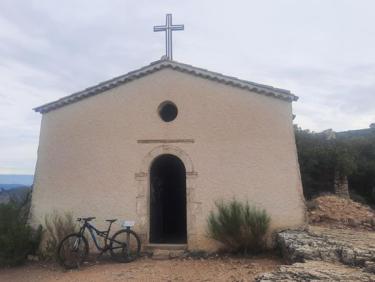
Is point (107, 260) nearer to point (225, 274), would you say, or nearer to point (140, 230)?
point (140, 230)

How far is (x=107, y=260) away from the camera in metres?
7.73

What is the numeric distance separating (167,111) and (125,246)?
3608 millimetres

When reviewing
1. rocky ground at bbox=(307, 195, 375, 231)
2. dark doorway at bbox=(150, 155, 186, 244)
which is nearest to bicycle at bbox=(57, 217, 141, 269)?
dark doorway at bbox=(150, 155, 186, 244)

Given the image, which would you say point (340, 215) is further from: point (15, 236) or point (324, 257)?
point (15, 236)

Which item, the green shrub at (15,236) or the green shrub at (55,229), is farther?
the green shrub at (55,229)

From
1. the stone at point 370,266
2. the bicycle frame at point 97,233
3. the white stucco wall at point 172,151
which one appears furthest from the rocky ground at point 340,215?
the bicycle frame at point 97,233

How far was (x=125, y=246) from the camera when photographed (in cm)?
771

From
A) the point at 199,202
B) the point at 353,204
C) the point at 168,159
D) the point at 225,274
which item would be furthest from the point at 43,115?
the point at 353,204

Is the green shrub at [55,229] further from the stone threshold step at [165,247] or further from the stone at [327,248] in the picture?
the stone at [327,248]

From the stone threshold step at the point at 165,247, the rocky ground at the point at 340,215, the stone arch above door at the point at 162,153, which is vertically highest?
the stone arch above door at the point at 162,153

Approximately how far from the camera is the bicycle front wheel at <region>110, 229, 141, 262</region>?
7570mm

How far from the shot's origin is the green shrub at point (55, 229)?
26.4 feet

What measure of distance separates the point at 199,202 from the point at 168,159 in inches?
112

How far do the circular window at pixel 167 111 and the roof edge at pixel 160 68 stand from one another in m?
0.94
